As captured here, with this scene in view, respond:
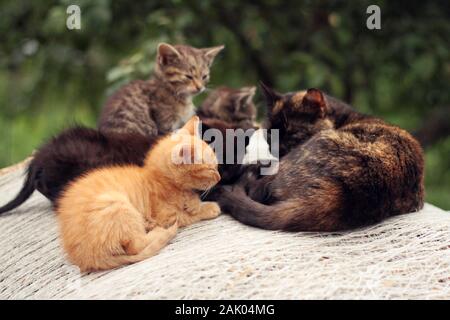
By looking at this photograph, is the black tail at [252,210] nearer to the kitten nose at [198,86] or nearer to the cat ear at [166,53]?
the kitten nose at [198,86]

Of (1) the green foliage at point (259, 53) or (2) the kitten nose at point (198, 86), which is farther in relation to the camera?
(1) the green foliage at point (259, 53)

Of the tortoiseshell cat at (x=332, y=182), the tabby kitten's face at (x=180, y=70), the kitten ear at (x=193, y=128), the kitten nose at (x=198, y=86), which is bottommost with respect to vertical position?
the tortoiseshell cat at (x=332, y=182)

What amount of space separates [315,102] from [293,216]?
807 millimetres

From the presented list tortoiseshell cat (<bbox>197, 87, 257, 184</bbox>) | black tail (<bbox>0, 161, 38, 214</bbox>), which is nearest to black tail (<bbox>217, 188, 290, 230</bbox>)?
tortoiseshell cat (<bbox>197, 87, 257, 184</bbox>)

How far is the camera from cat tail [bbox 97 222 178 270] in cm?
262

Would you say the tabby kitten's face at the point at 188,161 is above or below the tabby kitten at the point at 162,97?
below

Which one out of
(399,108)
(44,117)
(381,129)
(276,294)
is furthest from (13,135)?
(276,294)

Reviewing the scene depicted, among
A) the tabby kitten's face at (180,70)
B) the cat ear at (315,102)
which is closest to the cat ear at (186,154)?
the cat ear at (315,102)

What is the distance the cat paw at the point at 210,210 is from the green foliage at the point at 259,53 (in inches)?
96.6

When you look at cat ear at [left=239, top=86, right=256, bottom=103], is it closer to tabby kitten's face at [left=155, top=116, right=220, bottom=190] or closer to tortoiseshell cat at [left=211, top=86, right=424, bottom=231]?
tortoiseshell cat at [left=211, top=86, right=424, bottom=231]

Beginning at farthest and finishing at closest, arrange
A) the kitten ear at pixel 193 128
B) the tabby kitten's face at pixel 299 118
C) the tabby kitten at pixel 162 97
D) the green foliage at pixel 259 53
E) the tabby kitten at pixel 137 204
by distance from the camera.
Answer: the green foliage at pixel 259 53 < the tabby kitten at pixel 162 97 < the tabby kitten's face at pixel 299 118 < the kitten ear at pixel 193 128 < the tabby kitten at pixel 137 204

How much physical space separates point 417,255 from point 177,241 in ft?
3.18

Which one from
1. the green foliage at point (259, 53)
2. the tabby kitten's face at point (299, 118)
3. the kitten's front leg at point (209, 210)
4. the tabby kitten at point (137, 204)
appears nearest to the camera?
the tabby kitten at point (137, 204)

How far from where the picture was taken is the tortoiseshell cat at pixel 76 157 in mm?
3156
